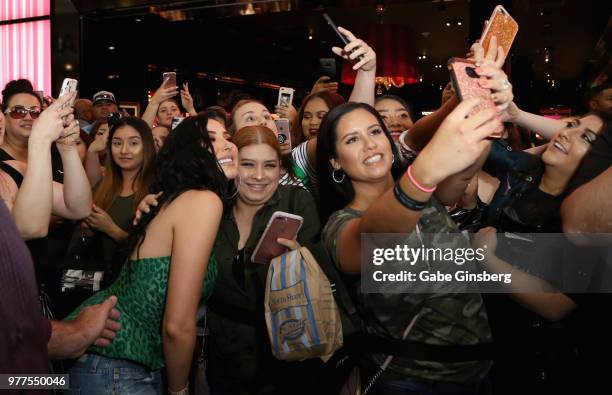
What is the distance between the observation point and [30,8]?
768cm

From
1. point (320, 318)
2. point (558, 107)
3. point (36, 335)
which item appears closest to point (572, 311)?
point (320, 318)

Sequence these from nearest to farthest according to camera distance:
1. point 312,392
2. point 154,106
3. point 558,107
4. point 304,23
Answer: point 312,392, point 154,106, point 304,23, point 558,107

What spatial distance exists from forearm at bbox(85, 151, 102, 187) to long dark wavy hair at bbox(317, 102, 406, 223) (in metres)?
2.37

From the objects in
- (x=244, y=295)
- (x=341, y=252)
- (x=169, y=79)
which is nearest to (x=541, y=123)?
(x=341, y=252)

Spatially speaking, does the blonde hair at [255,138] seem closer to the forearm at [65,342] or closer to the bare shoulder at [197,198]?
the bare shoulder at [197,198]

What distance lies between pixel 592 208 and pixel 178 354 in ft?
4.42

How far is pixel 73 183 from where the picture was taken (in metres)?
2.42

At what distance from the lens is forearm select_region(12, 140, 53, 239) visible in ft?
6.21

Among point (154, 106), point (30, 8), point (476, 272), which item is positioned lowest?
point (476, 272)

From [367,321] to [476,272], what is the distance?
417mm

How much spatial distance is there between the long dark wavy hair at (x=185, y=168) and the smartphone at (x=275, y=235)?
25 centimetres

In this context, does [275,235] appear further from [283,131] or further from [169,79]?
[169,79]

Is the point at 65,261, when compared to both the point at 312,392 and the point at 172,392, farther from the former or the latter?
the point at 312,392

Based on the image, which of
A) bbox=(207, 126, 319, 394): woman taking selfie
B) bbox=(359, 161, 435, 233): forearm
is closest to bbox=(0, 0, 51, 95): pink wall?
bbox=(207, 126, 319, 394): woman taking selfie
